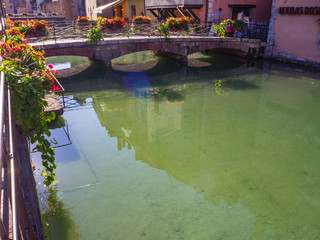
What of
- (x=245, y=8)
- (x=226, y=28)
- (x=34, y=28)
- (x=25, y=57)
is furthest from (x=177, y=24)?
(x=25, y=57)

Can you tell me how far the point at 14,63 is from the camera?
160 inches

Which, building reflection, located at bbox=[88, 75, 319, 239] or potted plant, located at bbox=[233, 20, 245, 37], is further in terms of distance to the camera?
potted plant, located at bbox=[233, 20, 245, 37]

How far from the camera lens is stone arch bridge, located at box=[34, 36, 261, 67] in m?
13.6

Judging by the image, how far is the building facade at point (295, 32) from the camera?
15.2m

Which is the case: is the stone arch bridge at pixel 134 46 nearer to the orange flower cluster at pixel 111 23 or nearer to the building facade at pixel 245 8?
the orange flower cluster at pixel 111 23

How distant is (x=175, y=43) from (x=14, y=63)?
1303 centimetres

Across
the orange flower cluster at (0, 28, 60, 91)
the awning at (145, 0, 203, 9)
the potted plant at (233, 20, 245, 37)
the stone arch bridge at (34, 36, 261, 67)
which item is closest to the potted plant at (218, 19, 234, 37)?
the potted plant at (233, 20, 245, 37)

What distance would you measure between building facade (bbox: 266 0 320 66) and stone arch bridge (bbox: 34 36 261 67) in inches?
50.3

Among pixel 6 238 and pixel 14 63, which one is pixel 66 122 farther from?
pixel 6 238

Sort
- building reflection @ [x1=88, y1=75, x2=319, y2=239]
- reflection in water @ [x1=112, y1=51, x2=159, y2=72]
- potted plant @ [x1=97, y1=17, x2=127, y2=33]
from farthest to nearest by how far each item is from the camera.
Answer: reflection in water @ [x1=112, y1=51, x2=159, y2=72] < potted plant @ [x1=97, y1=17, x2=127, y2=33] < building reflection @ [x1=88, y1=75, x2=319, y2=239]

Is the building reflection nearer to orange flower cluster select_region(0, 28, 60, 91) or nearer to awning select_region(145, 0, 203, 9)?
orange flower cluster select_region(0, 28, 60, 91)

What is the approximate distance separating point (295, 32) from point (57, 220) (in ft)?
53.7

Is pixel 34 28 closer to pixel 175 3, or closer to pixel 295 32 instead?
pixel 175 3

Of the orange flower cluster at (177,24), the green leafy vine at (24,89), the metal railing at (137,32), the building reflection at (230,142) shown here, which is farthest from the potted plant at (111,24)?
the green leafy vine at (24,89)
